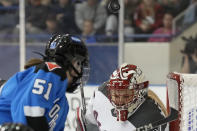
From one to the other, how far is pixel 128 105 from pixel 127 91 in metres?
0.07

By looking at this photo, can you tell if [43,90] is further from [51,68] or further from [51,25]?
[51,25]

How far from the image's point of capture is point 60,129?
2107 mm

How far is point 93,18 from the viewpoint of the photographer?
14.5 ft

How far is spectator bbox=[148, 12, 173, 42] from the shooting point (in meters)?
4.24

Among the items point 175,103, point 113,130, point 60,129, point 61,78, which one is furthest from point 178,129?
point 61,78

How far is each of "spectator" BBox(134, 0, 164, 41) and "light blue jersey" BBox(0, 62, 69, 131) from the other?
96.6 inches

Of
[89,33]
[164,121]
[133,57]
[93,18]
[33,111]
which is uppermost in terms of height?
[93,18]

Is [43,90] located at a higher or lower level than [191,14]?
lower

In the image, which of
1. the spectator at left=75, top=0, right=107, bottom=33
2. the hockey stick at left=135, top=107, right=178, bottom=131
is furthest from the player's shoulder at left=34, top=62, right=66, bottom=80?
the spectator at left=75, top=0, right=107, bottom=33

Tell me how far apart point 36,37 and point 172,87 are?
86.8 inches

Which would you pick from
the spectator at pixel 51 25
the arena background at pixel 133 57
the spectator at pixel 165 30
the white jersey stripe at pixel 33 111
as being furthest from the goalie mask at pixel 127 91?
the spectator at pixel 51 25

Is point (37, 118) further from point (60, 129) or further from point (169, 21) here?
point (169, 21)

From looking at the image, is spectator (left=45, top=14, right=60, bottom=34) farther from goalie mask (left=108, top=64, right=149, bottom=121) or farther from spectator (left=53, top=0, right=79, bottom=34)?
goalie mask (left=108, top=64, right=149, bottom=121)

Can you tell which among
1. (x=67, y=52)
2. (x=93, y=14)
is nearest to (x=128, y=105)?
(x=67, y=52)
